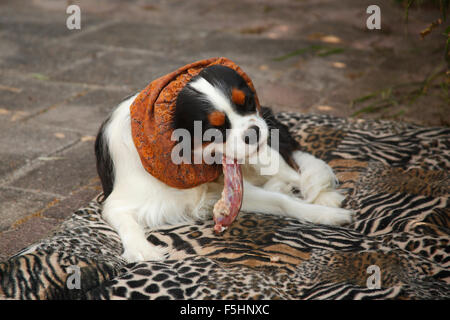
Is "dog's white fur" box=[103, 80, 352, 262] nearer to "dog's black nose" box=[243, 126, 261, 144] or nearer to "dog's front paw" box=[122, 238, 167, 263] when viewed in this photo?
"dog's front paw" box=[122, 238, 167, 263]

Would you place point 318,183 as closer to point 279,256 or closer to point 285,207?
point 285,207

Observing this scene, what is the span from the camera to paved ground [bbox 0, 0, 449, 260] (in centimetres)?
386

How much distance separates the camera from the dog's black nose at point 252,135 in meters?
Result: 2.50

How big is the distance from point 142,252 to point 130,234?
0.14 meters

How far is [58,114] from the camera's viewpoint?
4855 millimetres

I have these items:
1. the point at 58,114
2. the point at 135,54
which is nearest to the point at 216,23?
the point at 135,54

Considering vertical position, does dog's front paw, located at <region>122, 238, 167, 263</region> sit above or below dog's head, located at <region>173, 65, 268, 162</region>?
below

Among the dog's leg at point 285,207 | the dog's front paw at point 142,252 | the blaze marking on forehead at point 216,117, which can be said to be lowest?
the dog's front paw at point 142,252

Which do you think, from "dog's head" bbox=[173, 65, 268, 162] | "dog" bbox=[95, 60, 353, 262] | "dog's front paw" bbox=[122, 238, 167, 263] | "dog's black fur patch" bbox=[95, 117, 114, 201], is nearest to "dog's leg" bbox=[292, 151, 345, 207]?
"dog" bbox=[95, 60, 353, 262]

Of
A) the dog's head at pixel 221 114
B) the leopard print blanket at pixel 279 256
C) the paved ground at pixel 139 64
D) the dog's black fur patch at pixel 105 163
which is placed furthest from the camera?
the paved ground at pixel 139 64

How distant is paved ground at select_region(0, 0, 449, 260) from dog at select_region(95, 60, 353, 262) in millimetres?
582

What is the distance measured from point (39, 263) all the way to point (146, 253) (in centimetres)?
50

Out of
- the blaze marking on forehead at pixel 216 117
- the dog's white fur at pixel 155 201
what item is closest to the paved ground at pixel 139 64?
the dog's white fur at pixel 155 201

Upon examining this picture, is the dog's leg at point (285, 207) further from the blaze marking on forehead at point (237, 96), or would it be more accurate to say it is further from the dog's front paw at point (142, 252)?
the blaze marking on forehead at point (237, 96)
